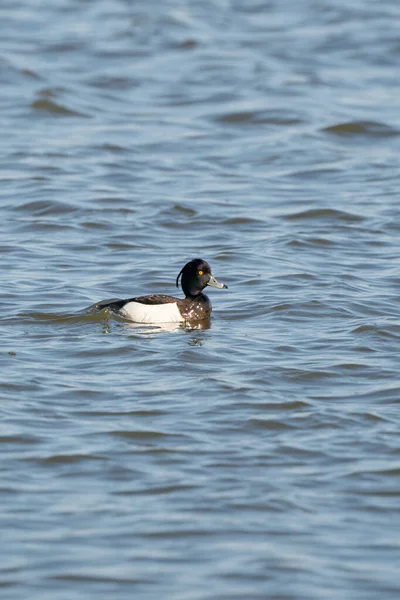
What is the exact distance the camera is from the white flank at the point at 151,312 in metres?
11.8

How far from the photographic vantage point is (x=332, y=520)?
7.20 metres

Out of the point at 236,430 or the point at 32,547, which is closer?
the point at 32,547

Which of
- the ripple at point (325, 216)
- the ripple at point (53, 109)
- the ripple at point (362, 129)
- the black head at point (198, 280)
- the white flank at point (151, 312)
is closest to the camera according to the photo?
the white flank at point (151, 312)

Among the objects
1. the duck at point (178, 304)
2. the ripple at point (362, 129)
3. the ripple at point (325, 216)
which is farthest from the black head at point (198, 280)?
the ripple at point (362, 129)

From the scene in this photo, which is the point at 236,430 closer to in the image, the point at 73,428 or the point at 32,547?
the point at 73,428

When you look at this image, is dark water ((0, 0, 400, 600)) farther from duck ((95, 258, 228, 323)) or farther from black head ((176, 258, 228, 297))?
black head ((176, 258, 228, 297))

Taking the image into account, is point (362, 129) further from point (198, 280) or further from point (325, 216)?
point (198, 280)

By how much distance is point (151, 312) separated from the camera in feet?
39.0

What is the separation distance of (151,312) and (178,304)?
46 cm

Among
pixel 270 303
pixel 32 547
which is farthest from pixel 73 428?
pixel 270 303

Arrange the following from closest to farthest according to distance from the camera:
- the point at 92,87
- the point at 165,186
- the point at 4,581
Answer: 1. the point at 4,581
2. the point at 165,186
3. the point at 92,87

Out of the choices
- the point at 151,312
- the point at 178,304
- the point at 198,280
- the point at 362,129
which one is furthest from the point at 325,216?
the point at 151,312

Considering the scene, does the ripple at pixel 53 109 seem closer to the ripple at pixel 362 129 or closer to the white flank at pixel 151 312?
the ripple at pixel 362 129

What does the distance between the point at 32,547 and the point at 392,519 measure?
2.13 metres
